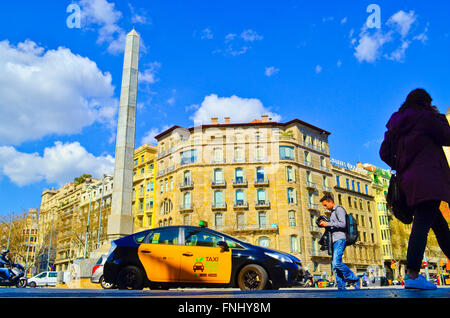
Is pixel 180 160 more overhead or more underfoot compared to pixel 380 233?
more overhead

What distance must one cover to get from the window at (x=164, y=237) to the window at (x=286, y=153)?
38961 millimetres

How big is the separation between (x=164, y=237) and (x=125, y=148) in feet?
33.3

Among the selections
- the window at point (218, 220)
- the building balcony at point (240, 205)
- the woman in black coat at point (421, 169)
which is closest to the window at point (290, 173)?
the building balcony at point (240, 205)

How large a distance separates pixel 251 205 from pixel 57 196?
5397 centimetres

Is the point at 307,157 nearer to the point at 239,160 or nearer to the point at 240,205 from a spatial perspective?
the point at 239,160

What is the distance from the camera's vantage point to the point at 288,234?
41.5 metres

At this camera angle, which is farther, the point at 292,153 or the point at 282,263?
the point at 292,153

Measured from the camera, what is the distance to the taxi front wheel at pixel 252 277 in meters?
6.30

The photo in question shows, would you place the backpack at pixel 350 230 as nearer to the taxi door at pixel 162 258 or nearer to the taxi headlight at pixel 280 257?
the taxi headlight at pixel 280 257

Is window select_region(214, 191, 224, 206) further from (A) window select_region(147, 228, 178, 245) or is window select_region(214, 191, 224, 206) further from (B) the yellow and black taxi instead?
(B) the yellow and black taxi

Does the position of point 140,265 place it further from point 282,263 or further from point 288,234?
point 288,234

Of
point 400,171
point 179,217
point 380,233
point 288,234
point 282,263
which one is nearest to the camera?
point 400,171
